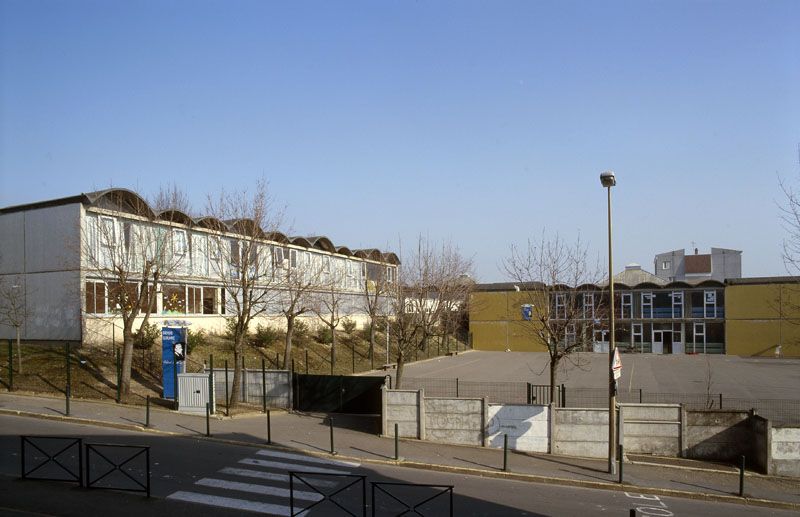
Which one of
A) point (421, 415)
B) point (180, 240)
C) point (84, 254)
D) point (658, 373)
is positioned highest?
point (180, 240)

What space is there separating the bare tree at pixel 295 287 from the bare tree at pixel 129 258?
519 cm

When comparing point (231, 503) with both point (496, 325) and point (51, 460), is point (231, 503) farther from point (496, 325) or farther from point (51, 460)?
point (496, 325)

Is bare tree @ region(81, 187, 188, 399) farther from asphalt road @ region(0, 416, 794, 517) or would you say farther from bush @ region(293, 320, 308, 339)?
bush @ region(293, 320, 308, 339)

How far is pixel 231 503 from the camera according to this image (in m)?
11.1

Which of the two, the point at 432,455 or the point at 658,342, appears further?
the point at 658,342

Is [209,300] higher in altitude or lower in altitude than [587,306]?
higher

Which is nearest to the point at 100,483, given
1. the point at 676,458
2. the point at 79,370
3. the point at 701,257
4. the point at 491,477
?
the point at 491,477

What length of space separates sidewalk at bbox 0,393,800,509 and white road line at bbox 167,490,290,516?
4582mm

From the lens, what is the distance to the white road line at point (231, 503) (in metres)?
10.9

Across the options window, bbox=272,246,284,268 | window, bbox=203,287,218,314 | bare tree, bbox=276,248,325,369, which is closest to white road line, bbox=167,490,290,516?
bare tree, bbox=276,248,325,369

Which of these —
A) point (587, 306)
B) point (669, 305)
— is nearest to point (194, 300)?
point (587, 306)

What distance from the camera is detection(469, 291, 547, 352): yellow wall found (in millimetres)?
62094

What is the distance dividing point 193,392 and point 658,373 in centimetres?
3081

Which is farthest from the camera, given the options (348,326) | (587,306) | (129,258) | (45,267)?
(348,326)
